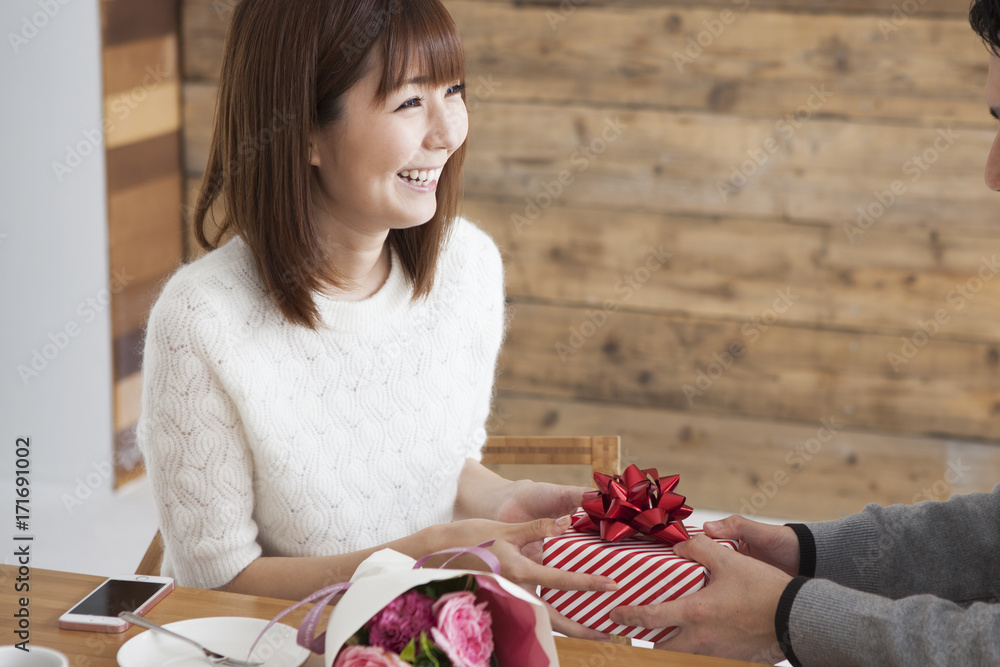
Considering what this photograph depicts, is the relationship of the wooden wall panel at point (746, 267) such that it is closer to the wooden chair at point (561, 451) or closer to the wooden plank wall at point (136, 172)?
the wooden plank wall at point (136, 172)

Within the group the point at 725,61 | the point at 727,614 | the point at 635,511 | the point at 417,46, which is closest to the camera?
the point at 727,614

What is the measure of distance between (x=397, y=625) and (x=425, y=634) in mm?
26

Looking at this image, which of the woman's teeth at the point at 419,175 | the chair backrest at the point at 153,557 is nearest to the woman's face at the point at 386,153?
the woman's teeth at the point at 419,175

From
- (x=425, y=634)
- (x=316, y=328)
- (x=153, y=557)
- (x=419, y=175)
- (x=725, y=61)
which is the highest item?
(x=725, y=61)

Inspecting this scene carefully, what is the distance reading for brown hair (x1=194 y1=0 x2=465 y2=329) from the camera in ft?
4.40

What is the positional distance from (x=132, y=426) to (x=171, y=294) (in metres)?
1.98

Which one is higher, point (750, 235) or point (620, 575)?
point (750, 235)

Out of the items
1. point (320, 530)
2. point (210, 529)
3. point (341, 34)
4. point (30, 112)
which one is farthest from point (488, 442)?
point (30, 112)

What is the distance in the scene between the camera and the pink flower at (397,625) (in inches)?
33.1

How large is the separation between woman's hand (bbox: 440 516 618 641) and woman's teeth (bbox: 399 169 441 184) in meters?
0.52

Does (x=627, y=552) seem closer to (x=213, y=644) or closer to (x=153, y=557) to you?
(x=213, y=644)

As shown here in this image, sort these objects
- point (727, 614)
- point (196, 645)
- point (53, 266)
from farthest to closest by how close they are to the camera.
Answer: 1. point (53, 266)
2. point (727, 614)
3. point (196, 645)

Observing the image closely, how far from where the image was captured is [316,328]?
1468mm

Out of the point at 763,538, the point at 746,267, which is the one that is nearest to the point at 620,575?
the point at 763,538
